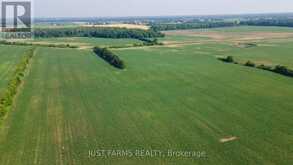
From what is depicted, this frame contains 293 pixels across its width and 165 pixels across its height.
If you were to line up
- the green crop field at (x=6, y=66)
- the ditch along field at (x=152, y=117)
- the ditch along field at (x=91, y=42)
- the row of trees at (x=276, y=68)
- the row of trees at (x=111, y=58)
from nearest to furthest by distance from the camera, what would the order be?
1. the ditch along field at (x=152, y=117)
2. the green crop field at (x=6, y=66)
3. the row of trees at (x=276, y=68)
4. the row of trees at (x=111, y=58)
5. the ditch along field at (x=91, y=42)

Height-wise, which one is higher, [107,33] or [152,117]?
[107,33]

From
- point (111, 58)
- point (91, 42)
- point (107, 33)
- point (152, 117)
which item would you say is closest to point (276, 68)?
point (152, 117)

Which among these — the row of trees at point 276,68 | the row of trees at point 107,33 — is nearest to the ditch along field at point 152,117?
the row of trees at point 276,68

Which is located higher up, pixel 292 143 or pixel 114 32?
pixel 114 32

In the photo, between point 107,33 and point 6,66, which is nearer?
point 6,66

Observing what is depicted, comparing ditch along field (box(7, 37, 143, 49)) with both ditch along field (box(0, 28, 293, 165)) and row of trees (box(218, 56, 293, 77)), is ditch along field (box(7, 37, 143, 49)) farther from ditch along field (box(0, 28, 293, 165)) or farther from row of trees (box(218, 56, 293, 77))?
ditch along field (box(0, 28, 293, 165))

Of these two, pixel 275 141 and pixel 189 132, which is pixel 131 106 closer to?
pixel 189 132

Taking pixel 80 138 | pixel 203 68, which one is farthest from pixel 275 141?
pixel 203 68

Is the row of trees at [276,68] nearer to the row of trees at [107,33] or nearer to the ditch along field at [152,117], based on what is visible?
the ditch along field at [152,117]

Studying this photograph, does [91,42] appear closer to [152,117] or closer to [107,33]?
[107,33]
